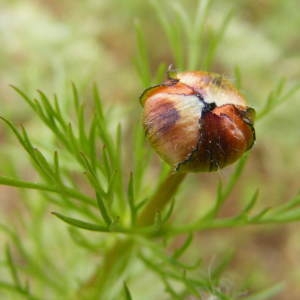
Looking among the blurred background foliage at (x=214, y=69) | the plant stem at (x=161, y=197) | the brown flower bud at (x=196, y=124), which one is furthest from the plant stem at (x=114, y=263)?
the blurred background foliage at (x=214, y=69)

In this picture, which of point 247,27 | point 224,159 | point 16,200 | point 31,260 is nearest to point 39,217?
point 31,260

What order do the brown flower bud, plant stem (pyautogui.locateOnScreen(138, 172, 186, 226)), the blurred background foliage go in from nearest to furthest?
1. the brown flower bud
2. plant stem (pyautogui.locateOnScreen(138, 172, 186, 226))
3. the blurred background foliage

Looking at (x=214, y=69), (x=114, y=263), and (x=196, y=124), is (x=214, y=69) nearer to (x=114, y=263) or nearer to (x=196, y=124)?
(x=114, y=263)

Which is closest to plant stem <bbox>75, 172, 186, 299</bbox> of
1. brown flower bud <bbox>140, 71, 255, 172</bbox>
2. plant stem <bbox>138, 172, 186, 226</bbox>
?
plant stem <bbox>138, 172, 186, 226</bbox>

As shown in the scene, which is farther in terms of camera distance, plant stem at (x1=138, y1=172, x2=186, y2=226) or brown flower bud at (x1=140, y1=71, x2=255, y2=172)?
plant stem at (x1=138, y1=172, x2=186, y2=226)

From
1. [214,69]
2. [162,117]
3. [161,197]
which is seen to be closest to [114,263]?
[161,197]

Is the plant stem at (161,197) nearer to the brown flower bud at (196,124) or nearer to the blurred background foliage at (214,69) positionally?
the brown flower bud at (196,124)

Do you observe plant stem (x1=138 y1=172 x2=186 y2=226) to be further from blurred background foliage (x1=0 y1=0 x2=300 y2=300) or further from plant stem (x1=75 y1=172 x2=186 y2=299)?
blurred background foliage (x1=0 y1=0 x2=300 y2=300)
